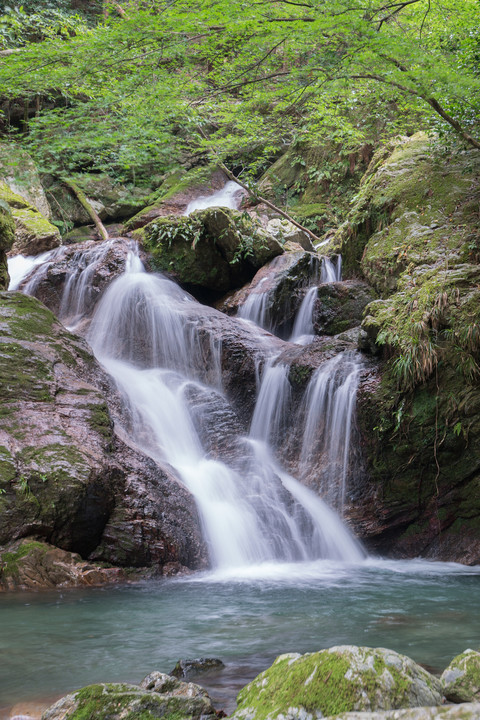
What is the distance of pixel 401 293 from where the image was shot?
805 centimetres

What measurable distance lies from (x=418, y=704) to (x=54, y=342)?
6482 millimetres

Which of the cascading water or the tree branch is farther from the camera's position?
the tree branch

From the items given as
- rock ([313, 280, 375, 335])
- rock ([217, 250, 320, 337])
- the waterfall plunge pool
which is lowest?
the waterfall plunge pool

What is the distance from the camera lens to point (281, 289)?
40.2 ft

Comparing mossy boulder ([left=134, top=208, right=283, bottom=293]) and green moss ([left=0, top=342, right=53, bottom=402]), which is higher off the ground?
mossy boulder ([left=134, top=208, right=283, bottom=293])

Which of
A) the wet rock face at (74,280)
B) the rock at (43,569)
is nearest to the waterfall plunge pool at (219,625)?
the rock at (43,569)

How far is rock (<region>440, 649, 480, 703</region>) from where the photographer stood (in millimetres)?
2240

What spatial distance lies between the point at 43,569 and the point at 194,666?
261 centimetres

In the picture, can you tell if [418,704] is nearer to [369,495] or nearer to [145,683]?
[145,683]

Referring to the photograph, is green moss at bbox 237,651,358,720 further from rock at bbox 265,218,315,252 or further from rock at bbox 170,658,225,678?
rock at bbox 265,218,315,252

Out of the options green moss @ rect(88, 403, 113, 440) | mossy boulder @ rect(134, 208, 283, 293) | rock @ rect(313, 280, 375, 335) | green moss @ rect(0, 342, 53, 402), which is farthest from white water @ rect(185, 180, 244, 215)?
green moss @ rect(88, 403, 113, 440)

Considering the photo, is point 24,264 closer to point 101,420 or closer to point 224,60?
point 224,60

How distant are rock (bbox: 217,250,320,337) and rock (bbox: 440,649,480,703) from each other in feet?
32.4

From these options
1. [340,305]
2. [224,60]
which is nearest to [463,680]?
[224,60]
